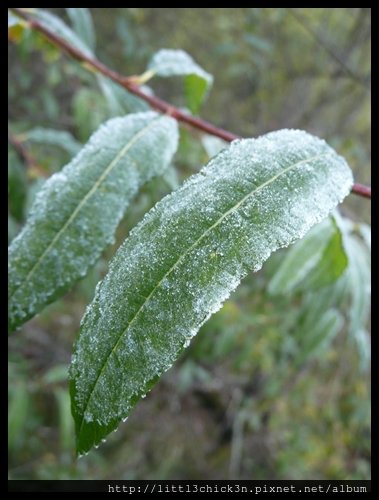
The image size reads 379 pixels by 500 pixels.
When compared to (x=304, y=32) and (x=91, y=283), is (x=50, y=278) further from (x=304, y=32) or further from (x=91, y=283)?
(x=304, y=32)

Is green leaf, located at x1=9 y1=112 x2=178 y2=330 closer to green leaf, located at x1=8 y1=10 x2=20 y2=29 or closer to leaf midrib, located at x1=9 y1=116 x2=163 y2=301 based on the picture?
leaf midrib, located at x1=9 y1=116 x2=163 y2=301

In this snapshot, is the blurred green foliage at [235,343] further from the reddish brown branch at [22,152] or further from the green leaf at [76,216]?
the green leaf at [76,216]

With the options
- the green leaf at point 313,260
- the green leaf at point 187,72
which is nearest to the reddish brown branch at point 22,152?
the green leaf at point 187,72

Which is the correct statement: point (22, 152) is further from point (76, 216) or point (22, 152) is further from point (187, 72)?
point (76, 216)

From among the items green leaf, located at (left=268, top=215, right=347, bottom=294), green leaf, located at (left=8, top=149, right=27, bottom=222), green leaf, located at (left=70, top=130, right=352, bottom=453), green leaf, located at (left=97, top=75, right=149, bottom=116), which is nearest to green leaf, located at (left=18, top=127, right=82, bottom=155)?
green leaf, located at (left=8, top=149, right=27, bottom=222)
